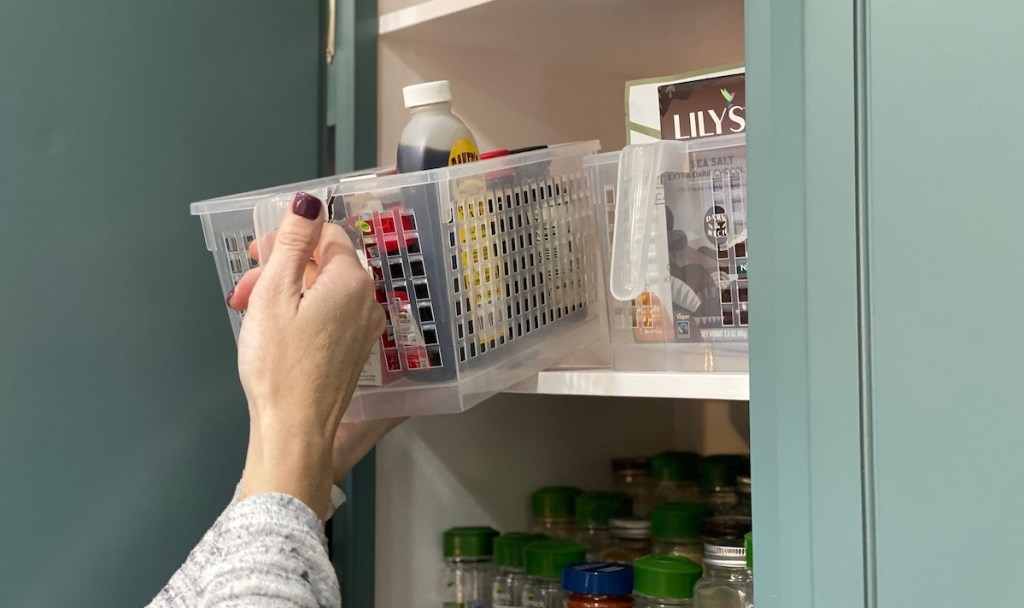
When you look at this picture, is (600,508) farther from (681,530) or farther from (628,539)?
(681,530)

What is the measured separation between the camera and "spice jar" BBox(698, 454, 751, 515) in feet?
4.20

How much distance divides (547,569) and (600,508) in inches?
6.3

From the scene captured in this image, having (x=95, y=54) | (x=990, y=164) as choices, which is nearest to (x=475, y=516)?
(x=95, y=54)

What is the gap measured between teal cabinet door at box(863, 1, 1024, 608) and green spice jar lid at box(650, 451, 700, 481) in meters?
0.66

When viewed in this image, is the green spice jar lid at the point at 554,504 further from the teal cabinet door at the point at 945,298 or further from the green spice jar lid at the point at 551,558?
the teal cabinet door at the point at 945,298

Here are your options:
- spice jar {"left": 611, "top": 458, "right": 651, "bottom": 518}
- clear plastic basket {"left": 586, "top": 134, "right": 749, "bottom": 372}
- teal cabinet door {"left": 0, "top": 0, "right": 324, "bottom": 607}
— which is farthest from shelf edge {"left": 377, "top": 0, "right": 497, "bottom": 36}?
spice jar {"left": 611, "top": 458, "right": 651, "bottom": 518}

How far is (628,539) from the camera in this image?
1.20 meters

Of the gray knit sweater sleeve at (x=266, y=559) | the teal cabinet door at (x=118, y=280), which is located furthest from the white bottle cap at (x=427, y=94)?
the gray knit sweater sleeve at (x=266, y=559)

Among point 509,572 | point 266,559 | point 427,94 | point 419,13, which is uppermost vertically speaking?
Result: point 419,13

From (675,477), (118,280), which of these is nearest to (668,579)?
(675,477)

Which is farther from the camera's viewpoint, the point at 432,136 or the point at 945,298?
the point at 432,136

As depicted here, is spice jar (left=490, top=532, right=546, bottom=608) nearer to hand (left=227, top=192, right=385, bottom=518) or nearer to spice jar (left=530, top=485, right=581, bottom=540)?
spice jar (left=530, top=485, right=581, bottom=540)

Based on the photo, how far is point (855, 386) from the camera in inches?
26.6

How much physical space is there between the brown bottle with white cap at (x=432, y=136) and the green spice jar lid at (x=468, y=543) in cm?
48
